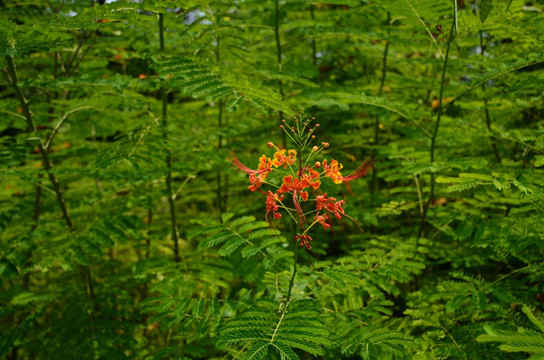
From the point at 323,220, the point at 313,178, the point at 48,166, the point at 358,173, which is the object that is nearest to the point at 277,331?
the point at 323,220

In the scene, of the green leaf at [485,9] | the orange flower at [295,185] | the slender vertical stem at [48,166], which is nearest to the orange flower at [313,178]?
the orange flower at [295,185]

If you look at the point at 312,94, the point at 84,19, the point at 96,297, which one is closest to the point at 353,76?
the point at 312,94

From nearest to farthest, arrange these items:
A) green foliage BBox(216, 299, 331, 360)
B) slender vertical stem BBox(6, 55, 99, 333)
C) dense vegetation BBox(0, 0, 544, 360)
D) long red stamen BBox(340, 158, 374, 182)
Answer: green foliage BBox(216, 299, 331, 360) → long red stamen BBox(340, 158, 374, 182) → dense vegetation BBox(0, 0, 544, 360) → slender vertical stem BBox(6, 55, 99, 333)

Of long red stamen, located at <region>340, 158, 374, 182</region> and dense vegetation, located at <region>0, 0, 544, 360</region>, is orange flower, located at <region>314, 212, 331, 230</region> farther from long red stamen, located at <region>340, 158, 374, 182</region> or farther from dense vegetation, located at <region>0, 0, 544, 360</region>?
long red stamen, located at <region>340, 158, 374, 182</region>

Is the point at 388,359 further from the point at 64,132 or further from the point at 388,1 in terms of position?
the point at 64,132

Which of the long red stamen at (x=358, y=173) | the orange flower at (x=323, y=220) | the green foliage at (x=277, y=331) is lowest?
the green foliage at (x=277, y=331)

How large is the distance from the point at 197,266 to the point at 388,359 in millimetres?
1138

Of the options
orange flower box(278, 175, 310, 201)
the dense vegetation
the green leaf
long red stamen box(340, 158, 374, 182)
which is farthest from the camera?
the green leaf

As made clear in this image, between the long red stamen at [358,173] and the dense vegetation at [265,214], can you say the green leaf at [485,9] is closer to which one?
the dense vegetation at [265,214]

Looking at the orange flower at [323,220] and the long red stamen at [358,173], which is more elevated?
the long red stamen at [358,173]

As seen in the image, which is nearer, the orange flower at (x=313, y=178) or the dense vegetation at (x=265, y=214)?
the orange flower at (x=313, y=178)

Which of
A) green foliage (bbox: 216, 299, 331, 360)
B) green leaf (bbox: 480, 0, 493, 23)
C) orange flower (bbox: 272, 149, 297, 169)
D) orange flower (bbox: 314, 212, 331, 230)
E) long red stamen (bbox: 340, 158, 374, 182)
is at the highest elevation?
green leaf (bbox: 480, 0, 493, 23)

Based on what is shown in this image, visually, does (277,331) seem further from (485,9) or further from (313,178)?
(485,9)

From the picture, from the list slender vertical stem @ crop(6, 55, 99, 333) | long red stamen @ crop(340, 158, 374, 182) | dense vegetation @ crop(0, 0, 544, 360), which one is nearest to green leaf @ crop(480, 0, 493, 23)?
dense vegetation @ crop(0, 0, 544, 360)
